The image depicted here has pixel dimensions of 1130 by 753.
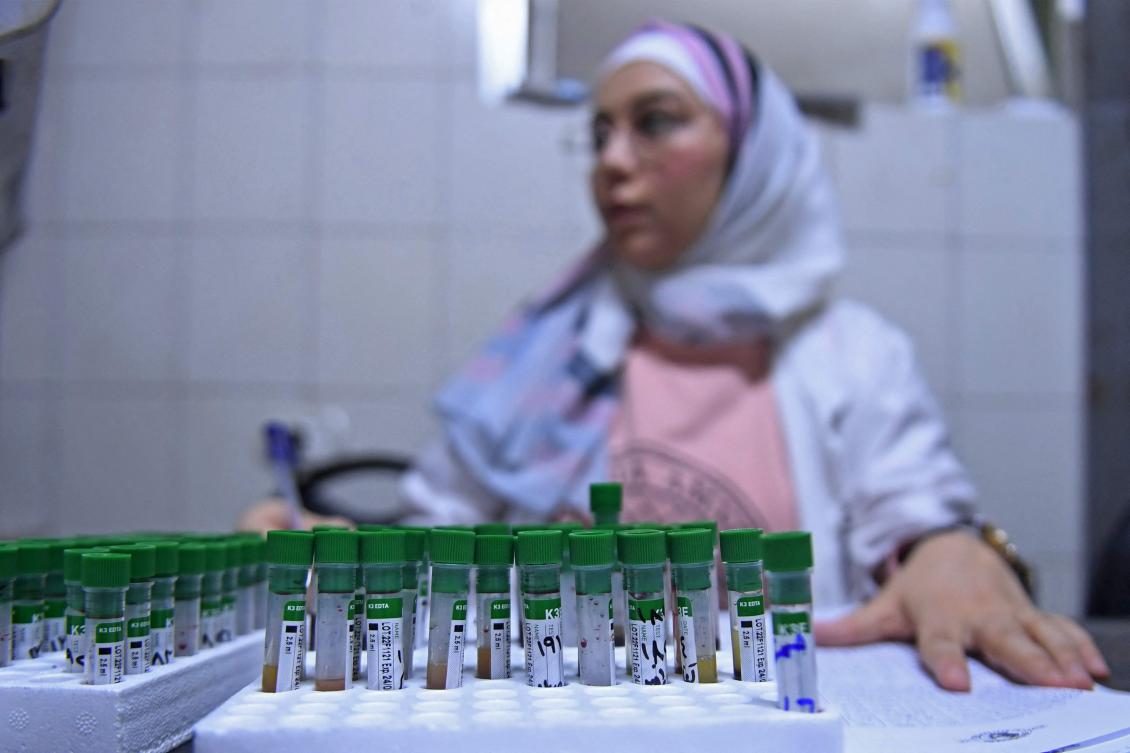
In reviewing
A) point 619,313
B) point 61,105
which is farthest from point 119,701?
point 619,313

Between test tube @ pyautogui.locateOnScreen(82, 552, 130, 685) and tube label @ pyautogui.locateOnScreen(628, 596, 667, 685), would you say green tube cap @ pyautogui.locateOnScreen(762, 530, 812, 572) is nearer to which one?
tube label @ pyautogui.locateOnScreen(628, 596, 667, 685)

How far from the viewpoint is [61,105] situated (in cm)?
67

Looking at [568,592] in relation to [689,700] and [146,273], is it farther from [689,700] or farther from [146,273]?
[146,273]

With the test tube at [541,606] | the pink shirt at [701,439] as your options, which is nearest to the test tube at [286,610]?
the test tube at [541,606]

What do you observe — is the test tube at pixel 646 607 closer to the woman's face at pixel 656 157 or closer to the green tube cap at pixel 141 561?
the green tube cap at pixel 141 561

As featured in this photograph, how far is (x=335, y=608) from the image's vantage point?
1.43 feet

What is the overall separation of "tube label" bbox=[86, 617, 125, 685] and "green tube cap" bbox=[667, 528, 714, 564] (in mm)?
254

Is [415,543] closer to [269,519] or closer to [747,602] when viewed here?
[747,602]

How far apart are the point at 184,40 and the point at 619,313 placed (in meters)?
0.66

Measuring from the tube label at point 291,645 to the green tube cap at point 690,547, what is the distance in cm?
18

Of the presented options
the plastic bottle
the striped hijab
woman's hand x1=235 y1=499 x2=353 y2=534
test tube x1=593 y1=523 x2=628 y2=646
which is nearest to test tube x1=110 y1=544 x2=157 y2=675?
test tube x1=593 y1=523 x2=628 y2=646

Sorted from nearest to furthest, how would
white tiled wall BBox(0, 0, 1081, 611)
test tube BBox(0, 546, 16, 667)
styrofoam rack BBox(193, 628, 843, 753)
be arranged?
styrofoam rack BBox(193, 628, 843, 753) → test tube BBox(0, 546, 16, 667) → white tiled wall BBox(0, 0, 1081, 611)

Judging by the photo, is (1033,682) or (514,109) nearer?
(1033,682)

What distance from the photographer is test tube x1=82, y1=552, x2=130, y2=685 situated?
1.34 feet
